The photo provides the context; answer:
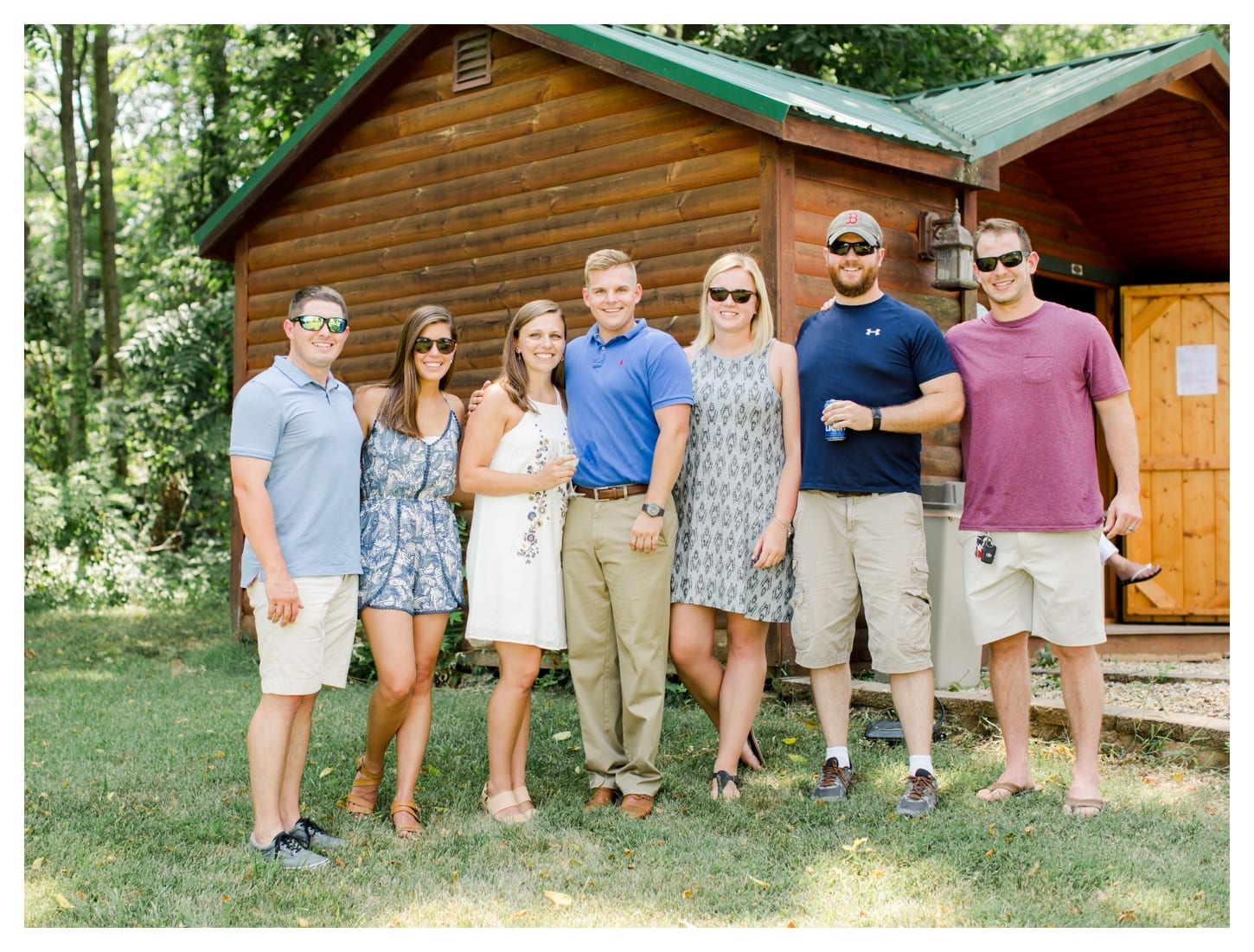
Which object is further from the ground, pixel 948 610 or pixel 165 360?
pixel 165 360

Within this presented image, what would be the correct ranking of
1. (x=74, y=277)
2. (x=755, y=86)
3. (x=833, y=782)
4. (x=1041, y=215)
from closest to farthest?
(x=833, y=782)
(x=755, y=86)
(x=1041, y=215)
(x=74, y=277)

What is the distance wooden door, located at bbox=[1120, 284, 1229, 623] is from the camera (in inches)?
354

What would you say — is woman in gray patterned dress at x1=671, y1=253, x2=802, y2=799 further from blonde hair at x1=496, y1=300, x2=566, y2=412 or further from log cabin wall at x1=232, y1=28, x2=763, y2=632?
log cabin wall at x1=232, y1=28, x2=763, y2=632

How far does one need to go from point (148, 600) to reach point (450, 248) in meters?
6.84

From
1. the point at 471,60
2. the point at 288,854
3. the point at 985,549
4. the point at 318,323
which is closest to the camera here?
the point at 288,854

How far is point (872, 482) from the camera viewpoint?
173 inches

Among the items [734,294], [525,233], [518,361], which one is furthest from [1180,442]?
[518,361]

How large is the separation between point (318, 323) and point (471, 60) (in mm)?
4765

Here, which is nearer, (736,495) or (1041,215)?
(736,495)

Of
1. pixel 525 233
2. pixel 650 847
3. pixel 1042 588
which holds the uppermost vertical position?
pixel 525 233

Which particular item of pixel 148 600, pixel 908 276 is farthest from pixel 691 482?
pixel 148 600

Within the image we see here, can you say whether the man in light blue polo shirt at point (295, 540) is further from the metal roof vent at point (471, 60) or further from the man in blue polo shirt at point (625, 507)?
the metal roof vent at point (471, 60)

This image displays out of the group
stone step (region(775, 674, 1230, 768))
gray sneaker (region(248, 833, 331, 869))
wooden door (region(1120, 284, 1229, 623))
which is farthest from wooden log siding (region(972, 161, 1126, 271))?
gray sneaker (region(248, 833, 331, 869))

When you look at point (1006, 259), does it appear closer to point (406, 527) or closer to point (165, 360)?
point (406, 527)
